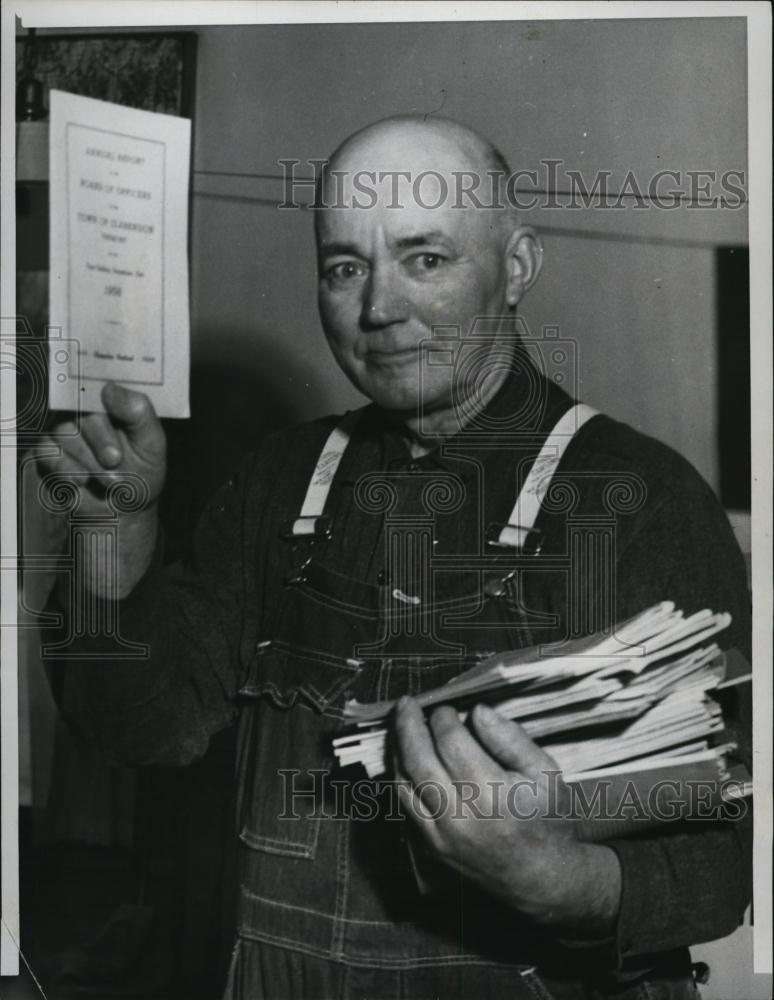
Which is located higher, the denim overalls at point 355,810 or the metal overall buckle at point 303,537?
the metal overall buckle at point 303,537

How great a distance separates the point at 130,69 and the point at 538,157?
44 cm

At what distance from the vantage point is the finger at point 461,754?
3.58ft

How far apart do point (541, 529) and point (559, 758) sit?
22 centimetres

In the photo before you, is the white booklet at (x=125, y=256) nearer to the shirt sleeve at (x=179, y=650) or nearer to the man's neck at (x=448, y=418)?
the shirt sleeve at (x=179, y=650)

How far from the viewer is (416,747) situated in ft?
3.63

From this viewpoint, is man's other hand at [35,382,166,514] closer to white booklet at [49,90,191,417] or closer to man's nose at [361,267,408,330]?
white booklet at [49,90,191,417]

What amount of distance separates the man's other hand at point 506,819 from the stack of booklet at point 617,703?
0.07 ft

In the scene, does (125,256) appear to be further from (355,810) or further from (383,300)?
(355,810)

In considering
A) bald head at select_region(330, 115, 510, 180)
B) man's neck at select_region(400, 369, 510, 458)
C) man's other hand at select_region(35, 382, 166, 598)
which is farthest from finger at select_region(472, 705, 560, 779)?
bald head at select_region(330, 115, 510, 180)

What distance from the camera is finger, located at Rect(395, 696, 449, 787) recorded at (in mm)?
1105

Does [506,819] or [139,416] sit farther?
[139,416]

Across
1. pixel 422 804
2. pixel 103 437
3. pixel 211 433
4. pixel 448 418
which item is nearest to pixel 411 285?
pixel 448 418

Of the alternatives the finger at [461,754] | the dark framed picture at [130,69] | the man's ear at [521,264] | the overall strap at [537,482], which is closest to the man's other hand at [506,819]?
the finger at [461,754]

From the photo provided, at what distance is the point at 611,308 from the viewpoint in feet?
3.80
